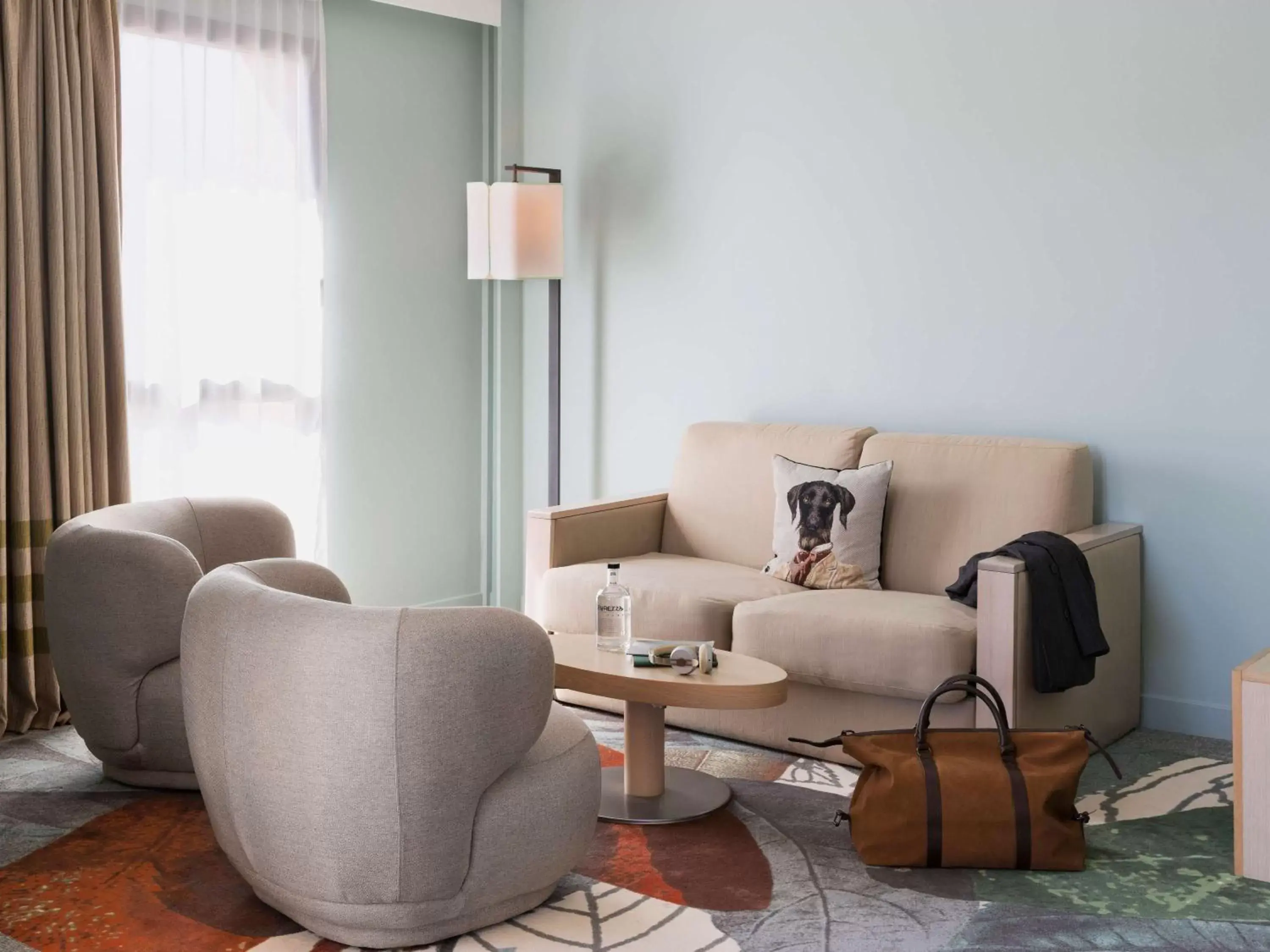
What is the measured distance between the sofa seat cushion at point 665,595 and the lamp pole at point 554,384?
2.73 ft

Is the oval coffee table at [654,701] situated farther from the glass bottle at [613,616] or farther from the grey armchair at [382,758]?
the grey armchair at [382,758]

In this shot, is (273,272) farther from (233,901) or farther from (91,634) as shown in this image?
(233,901)

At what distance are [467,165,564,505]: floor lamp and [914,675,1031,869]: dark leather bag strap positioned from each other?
101 inches

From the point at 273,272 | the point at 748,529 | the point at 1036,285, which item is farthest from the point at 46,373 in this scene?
the point at 1036,285

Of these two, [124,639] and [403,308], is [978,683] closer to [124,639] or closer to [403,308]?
[124,639]

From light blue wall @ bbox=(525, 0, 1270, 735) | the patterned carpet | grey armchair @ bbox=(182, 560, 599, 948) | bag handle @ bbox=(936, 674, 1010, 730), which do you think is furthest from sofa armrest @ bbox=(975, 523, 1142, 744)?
grey armchair @ bbox=(182, 560, 599, 948)

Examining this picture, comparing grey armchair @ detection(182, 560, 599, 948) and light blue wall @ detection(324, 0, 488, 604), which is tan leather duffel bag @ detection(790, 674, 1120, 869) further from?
light blue wall @ detection(324, 0, 488, 604)

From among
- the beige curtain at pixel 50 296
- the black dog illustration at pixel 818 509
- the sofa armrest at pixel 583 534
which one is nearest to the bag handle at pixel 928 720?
the black dog illustration at pixel 818 509

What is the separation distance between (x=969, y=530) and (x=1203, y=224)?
1119mm

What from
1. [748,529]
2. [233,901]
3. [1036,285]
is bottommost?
[233,901]

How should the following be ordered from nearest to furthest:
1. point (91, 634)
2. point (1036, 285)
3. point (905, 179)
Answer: point (91, 634), point (1036, 285), point (905, 179)

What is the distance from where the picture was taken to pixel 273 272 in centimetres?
472

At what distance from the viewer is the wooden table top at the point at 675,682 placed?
114 inches

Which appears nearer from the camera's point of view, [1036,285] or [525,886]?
[525,886]
